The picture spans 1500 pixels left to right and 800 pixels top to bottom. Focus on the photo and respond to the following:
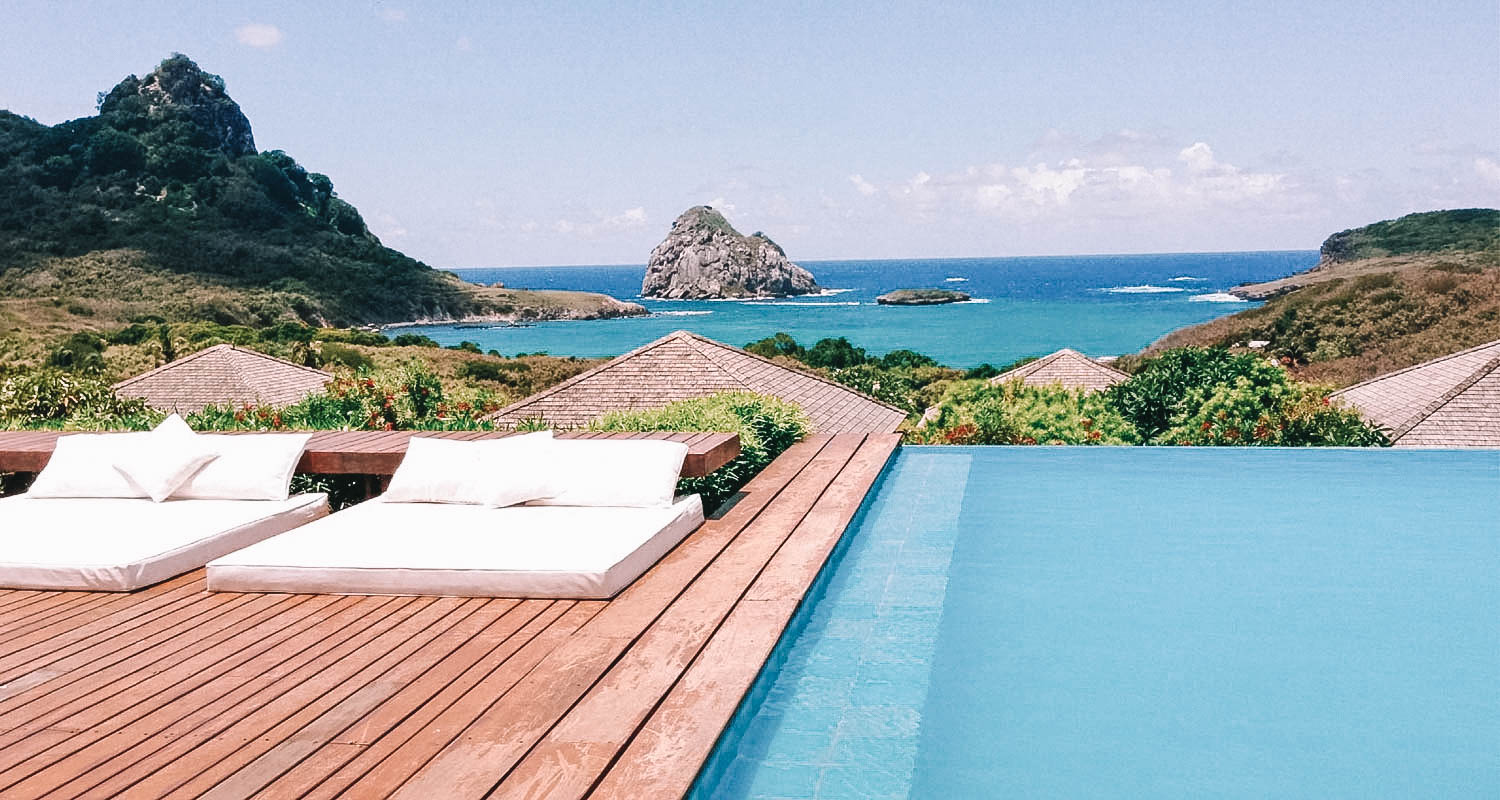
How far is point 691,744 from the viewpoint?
2.84 meters

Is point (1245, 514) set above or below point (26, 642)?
below

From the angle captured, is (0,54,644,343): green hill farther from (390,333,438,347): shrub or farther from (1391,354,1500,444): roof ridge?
(1391,354,1500,444): roof ridge

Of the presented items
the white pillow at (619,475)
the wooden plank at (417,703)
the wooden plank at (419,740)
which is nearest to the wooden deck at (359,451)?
the white pillow at (619,475)

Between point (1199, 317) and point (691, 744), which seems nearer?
point (691, 744)

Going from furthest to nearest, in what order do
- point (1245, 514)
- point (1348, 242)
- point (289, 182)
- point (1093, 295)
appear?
point (1093, 295) → point (1348, 242) → point (289, 182) → point (1245, 514)

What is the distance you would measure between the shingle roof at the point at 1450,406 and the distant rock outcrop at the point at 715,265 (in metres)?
123

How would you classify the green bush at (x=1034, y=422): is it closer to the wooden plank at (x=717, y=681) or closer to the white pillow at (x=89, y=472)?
the wooden plank at (x=717, y=681)

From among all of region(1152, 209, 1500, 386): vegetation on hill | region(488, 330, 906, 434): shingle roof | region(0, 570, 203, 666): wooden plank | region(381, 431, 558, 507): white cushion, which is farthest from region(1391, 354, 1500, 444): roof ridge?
region(1152, 209, 1500, 386): vegetation on hill

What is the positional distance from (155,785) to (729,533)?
9.87 feet

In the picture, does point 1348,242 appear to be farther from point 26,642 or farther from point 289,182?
point 26,642

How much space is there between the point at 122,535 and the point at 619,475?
2273 mm

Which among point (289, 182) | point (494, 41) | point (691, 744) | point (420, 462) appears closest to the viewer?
point (691, 744)

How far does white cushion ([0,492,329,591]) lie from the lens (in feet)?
15.0

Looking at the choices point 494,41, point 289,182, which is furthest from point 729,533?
point 289,182
